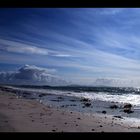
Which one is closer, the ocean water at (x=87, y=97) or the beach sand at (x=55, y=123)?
the beach sand at (x=55, y=123)

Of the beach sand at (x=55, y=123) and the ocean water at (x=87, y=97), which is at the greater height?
the ocean water at (x=87, y=97)

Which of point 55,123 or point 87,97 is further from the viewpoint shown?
point 87,97

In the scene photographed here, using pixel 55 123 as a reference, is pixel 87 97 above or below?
above

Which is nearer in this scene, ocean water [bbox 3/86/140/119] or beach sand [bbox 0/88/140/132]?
beach sand [bbox 0/88/140/132]

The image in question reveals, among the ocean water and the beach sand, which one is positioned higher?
the ocean water
